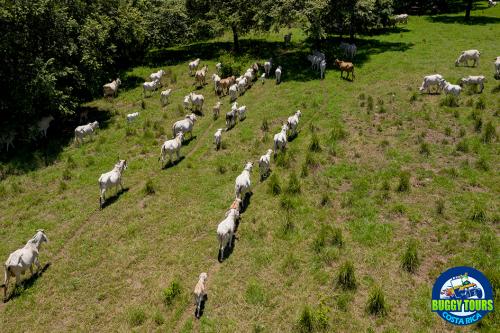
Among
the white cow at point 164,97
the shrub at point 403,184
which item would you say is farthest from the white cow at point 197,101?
the shrub at point 403,184

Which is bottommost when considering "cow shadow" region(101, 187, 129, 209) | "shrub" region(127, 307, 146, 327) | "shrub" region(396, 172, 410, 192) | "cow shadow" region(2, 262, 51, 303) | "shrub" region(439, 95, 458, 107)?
"shrub" region(127, 307, 146, 327)

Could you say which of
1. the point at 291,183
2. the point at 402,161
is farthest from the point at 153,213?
the point at 402,161

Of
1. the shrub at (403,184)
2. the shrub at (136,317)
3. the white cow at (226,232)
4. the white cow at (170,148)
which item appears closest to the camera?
the shrub at (136,317)

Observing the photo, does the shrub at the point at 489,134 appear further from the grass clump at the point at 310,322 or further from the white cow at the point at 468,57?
the grass clump at the point at 310,322

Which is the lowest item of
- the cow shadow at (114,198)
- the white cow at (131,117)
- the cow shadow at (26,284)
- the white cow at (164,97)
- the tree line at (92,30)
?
the cow shadow at (26,284)

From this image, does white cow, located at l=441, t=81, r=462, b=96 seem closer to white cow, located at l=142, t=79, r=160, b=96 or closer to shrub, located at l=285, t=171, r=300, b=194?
shrub, located at l=285, t=171, r=300, b=194

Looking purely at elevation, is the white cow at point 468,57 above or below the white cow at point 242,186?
above

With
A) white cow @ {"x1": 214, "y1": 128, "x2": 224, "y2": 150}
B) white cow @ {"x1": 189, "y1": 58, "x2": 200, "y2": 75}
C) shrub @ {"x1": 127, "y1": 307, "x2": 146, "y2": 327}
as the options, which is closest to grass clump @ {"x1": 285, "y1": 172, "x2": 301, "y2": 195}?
white cow @ {"x1": 214, "y1": 128, "x2": 224, "y2": 150}
